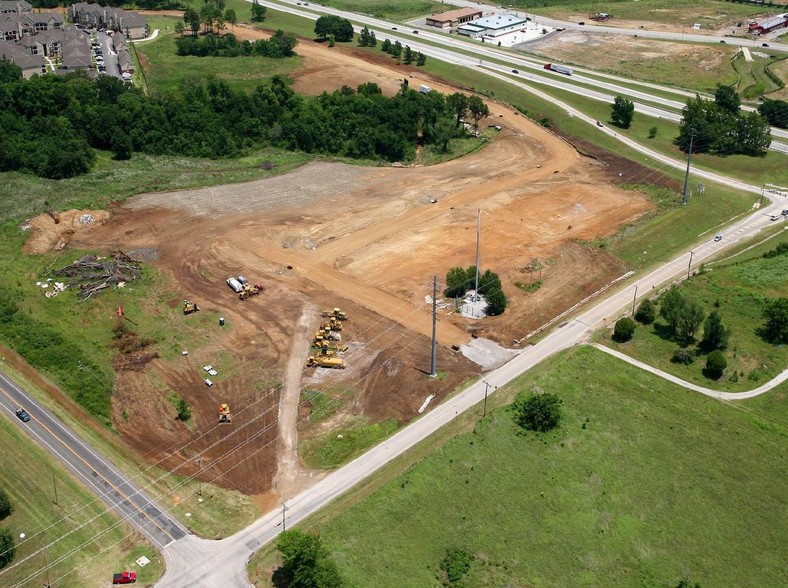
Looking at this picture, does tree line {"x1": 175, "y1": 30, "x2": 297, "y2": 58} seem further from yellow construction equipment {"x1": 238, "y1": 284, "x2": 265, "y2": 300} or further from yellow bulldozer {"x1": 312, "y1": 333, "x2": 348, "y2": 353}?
yellow bulldozer {"x1": 312, "y1": 333, "x2": 348, "y2": 353}

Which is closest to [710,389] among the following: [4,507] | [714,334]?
[714,334]

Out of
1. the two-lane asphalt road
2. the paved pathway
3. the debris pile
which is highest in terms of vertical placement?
the debris pile

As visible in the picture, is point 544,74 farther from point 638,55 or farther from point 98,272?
point 98,272

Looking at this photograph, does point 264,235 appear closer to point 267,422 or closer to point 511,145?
point 267,422

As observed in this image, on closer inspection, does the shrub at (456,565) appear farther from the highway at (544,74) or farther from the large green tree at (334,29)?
the large green tree at (334,29)

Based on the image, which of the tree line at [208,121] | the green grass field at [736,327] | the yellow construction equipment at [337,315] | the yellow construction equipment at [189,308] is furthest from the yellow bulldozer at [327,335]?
the tree line at [208,121]

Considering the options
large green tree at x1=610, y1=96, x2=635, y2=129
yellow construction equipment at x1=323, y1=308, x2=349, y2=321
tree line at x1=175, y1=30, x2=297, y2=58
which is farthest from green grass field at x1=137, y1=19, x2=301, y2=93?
yellow construction equipment at x1=323, y1=308, x2=349, y2=321
